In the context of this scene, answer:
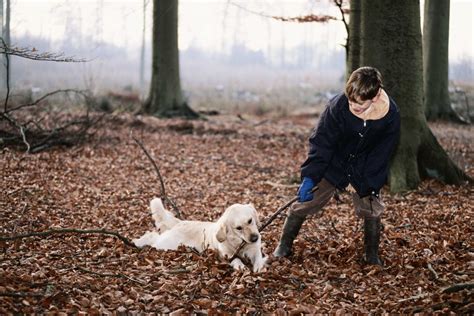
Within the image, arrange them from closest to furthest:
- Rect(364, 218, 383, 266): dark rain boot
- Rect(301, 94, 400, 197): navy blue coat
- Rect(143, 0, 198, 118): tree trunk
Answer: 1. Rect(301, 94, 400, 197): navy blue coat
2. Rect(364, 218, 383, 266): dark rain boot
3. Rect(143, 0, 198, 118): tree trunk

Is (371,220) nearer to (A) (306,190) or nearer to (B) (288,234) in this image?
(A) (306,190)

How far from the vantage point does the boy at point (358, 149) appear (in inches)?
198

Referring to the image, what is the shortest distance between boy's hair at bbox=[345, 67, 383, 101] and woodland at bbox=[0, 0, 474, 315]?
5.78ft

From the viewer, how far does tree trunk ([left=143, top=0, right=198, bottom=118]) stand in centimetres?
1802

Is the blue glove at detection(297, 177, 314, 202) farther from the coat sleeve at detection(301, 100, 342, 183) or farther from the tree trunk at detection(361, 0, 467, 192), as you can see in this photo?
the tree trunk at detection(361, 0, 467, 192)

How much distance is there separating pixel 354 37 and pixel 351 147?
4.90 m

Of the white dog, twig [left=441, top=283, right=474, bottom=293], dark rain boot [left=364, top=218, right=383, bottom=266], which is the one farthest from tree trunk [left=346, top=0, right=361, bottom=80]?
twig [left=441, top=283, right=474, bottom=293]

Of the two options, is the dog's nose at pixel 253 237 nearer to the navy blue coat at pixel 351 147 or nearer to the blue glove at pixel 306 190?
the blue glove at pixel 306 190

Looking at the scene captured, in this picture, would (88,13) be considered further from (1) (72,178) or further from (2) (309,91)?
(1) (72,178)

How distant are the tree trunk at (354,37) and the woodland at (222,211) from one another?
21mm

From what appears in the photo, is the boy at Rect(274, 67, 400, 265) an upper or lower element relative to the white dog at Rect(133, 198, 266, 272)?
upper

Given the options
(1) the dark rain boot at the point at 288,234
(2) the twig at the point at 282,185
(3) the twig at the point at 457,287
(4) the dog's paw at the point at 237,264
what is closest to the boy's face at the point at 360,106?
(1) the dark rain boot at the point at 288,234

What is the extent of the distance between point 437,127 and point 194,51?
6382 centimetres

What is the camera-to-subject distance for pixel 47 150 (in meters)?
12.0
